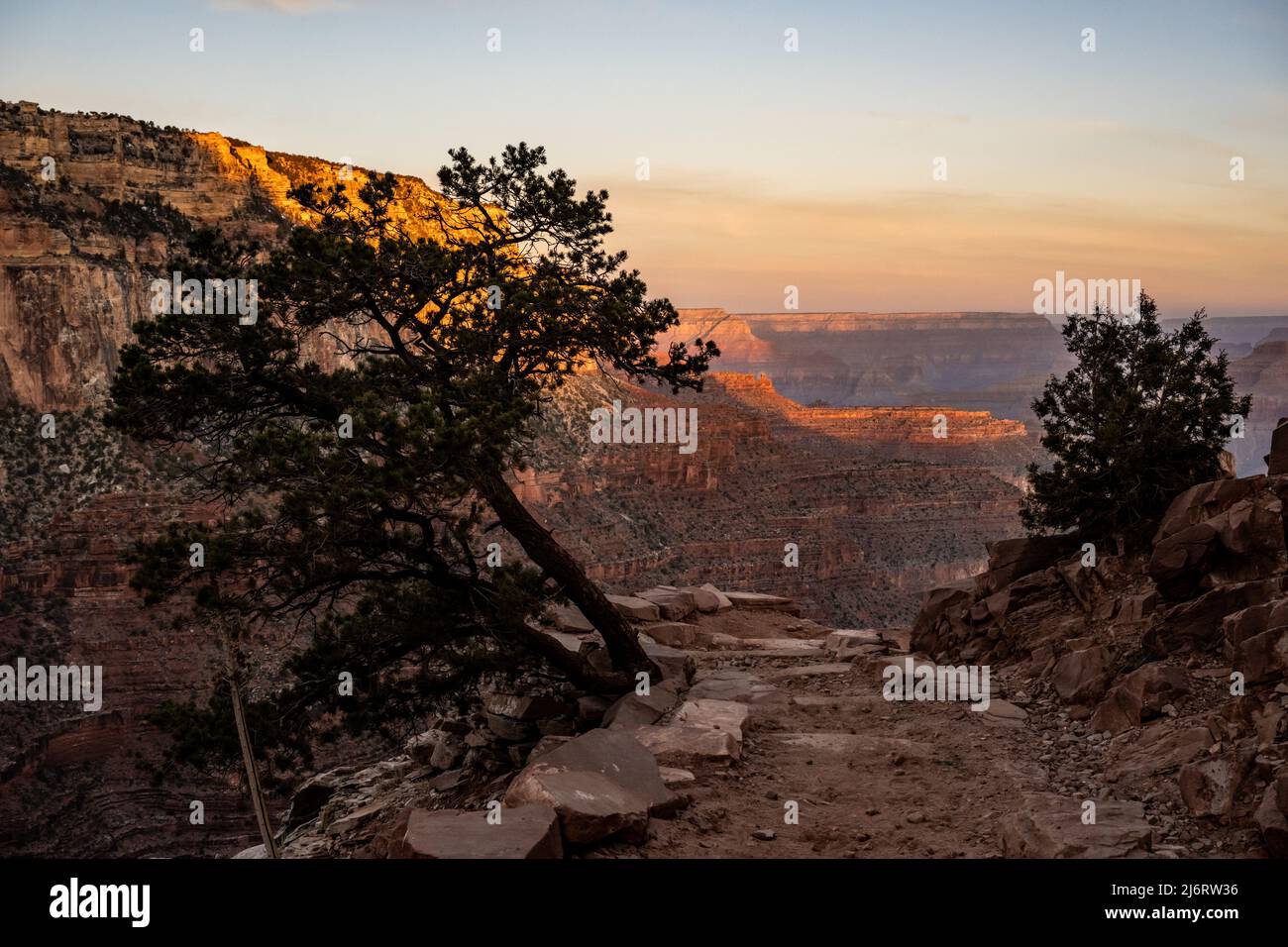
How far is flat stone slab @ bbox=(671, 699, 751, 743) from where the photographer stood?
12.4 metres

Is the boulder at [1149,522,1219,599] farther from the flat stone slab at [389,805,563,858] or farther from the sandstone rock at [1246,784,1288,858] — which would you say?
the flat stone slab at [389,805,563,858]

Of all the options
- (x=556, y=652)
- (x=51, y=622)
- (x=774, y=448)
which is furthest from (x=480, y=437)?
(x=774, y=448)

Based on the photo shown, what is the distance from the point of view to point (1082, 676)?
41.6ft

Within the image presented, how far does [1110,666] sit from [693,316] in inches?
6880

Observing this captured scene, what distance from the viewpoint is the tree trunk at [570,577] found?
13055 mm

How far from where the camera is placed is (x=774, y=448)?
93938mm

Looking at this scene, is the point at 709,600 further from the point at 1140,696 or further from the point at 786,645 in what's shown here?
the point at 1140,696

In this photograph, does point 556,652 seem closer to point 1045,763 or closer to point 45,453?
point 1045,763

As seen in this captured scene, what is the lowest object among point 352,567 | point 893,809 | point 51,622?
point 51,622

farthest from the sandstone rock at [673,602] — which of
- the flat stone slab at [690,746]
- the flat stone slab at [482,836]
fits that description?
the flat stone slab at [482,836]

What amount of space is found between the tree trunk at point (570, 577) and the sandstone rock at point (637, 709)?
775 mm

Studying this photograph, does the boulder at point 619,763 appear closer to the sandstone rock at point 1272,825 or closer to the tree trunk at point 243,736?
the tree trunk at point 243,736

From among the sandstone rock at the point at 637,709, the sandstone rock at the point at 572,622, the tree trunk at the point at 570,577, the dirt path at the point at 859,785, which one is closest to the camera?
the dirt path at the point at 859,785

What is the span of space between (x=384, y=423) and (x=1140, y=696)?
Answer: 8469mm
